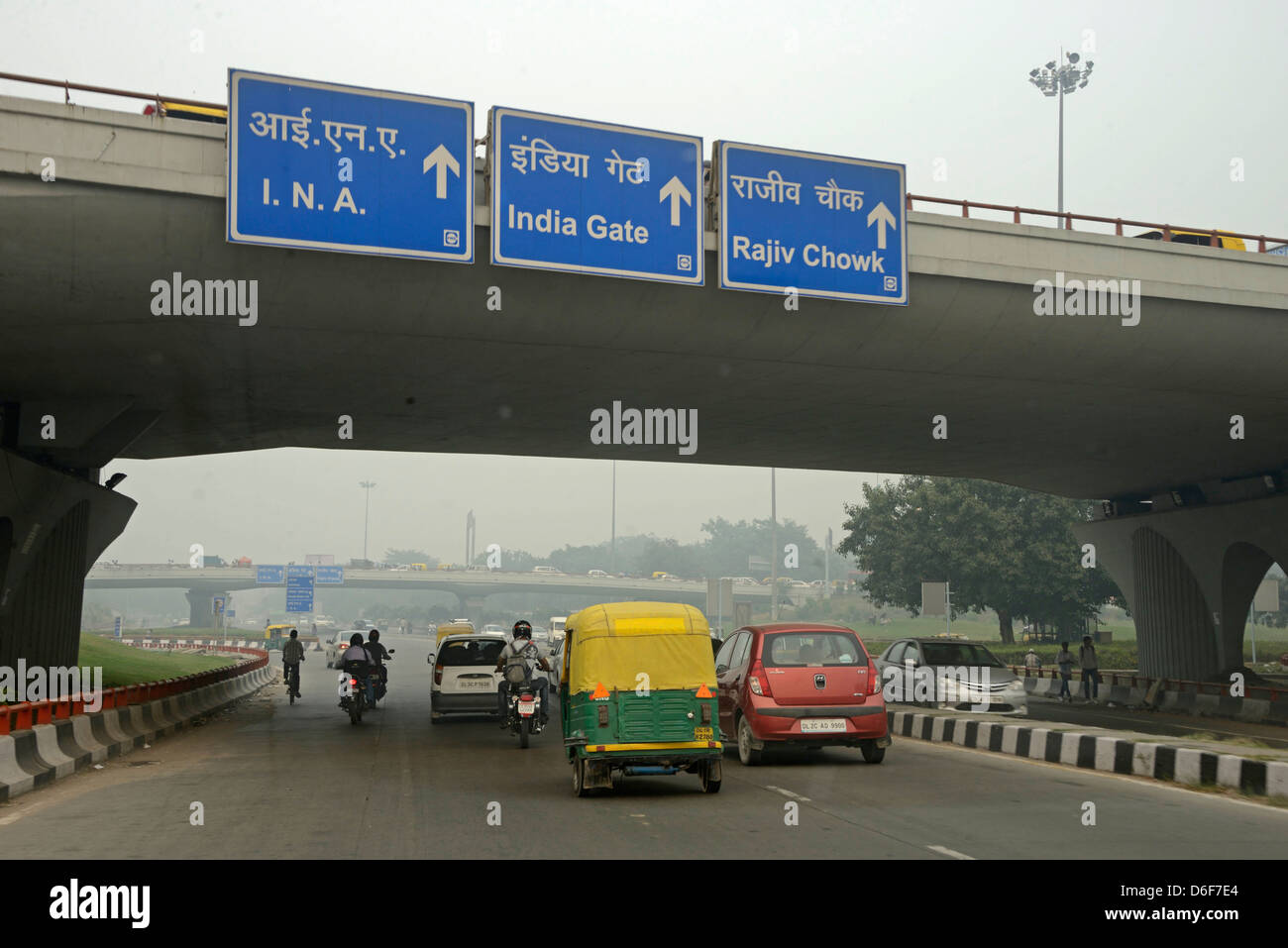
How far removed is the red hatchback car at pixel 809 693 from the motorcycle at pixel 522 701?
3098 millimetres

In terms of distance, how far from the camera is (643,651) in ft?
38.7

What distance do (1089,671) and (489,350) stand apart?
63.8ft

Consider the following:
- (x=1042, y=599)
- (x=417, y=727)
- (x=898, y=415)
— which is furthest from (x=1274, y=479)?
(x=1042, y=599)

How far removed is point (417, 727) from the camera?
21.7m

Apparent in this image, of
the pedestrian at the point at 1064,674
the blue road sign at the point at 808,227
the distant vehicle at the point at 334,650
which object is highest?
the blue road sign at the point at 808,227

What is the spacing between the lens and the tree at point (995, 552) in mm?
59938

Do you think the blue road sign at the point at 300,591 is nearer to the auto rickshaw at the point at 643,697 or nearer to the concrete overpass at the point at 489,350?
the concrete overpass at the point at 489,350

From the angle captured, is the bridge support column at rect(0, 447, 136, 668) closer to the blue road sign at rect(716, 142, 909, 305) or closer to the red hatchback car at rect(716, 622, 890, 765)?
the blue road sign at rect(716, 142, 909, 305)

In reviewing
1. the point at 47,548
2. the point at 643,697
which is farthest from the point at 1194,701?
the point at 47,548

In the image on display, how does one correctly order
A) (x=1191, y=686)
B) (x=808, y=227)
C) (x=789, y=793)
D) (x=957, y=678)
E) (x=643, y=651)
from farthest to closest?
(x=1191, y=686)
(x=957, y=678)
(x=808, y=227)
(x=643, y=651)
(x=789, y=793)

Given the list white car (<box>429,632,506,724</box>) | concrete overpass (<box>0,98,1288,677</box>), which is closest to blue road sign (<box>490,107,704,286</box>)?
concrete overpass (<box>0,98,1288,677</box>)

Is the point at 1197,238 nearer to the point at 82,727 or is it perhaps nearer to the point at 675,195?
the point at 675,195

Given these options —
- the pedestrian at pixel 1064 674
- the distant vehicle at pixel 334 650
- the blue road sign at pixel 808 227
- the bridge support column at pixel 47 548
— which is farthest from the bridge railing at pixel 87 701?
the pedestrian at pixel 1064 674
